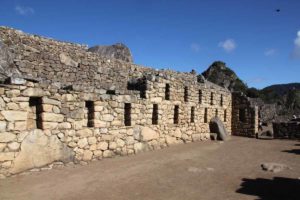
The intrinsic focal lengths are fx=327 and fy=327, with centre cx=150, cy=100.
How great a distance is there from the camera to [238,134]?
23.5 meters

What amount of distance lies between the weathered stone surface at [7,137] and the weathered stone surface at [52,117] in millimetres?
1150

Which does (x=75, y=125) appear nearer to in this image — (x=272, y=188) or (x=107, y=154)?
(x=107, y=154)

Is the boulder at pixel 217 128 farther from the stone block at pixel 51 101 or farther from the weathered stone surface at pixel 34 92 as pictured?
the weathered stone surface at pixel 34 92

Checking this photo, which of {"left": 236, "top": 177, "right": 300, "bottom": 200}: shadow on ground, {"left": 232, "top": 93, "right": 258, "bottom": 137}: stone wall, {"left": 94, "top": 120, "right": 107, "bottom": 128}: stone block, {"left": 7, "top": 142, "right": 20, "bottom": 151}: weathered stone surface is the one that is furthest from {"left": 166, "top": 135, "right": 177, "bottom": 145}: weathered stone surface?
{"left": 232, "top": 93, "right": 258, "bottom": 137}: stone wall

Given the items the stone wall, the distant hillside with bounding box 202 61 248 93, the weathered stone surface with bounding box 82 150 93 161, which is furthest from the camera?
the distant hillside with bounding box 202 61 248 93

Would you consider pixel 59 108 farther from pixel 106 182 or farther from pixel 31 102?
pixel 106 182

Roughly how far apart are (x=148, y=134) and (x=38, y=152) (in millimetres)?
5758

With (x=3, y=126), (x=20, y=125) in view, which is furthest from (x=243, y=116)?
(x=3, y=126)

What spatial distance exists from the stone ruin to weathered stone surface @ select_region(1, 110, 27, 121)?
3 cm

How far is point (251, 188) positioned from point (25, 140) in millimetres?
6181

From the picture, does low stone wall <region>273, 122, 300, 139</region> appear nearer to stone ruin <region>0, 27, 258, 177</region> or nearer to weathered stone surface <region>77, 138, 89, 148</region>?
stone ruin <region>0, 27, 258, 177</region>

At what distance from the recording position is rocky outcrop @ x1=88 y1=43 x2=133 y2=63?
21.2 m

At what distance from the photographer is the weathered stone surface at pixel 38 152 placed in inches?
351

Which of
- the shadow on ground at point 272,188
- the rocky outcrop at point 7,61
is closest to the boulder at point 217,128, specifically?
the shadow on ground at point 272,188
